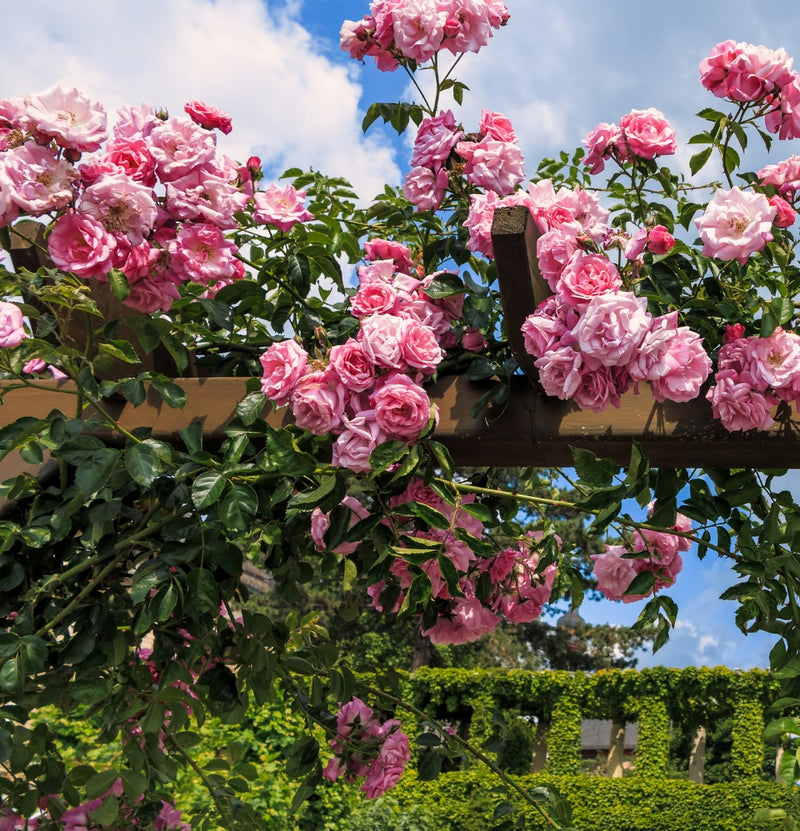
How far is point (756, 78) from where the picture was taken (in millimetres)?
1836

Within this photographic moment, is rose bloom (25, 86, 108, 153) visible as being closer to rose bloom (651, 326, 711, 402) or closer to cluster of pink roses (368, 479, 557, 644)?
rose bloom (651, 326, 711, 402)

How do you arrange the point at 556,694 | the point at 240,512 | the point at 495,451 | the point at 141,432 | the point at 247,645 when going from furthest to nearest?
the point at 556,694, the point at 247,645, the point at 495,451, the point at 141,432, the point at 240,512

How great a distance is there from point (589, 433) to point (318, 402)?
525 mm

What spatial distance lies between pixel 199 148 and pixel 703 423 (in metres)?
1.01

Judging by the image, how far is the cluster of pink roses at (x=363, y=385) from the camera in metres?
1.52

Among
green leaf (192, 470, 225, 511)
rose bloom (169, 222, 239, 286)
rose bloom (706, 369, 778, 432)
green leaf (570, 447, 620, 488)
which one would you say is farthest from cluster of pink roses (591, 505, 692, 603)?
rose bloom (169, 222, 239, 286)

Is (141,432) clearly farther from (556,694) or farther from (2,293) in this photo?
(556,694)

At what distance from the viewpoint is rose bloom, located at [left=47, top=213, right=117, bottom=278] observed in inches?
59.9

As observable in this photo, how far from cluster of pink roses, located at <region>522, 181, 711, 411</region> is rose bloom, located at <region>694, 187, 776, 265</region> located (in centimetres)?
20

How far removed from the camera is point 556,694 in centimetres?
1414

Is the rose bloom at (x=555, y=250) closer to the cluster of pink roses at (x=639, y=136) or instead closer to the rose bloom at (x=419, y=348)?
the rose bloom at (x=419, y=348)

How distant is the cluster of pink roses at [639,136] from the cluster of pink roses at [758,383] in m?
0.45

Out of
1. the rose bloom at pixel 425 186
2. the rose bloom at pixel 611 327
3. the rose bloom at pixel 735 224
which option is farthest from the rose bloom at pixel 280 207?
the rose bloom at pixel 735 224

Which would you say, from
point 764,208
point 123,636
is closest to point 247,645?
point 123,636
